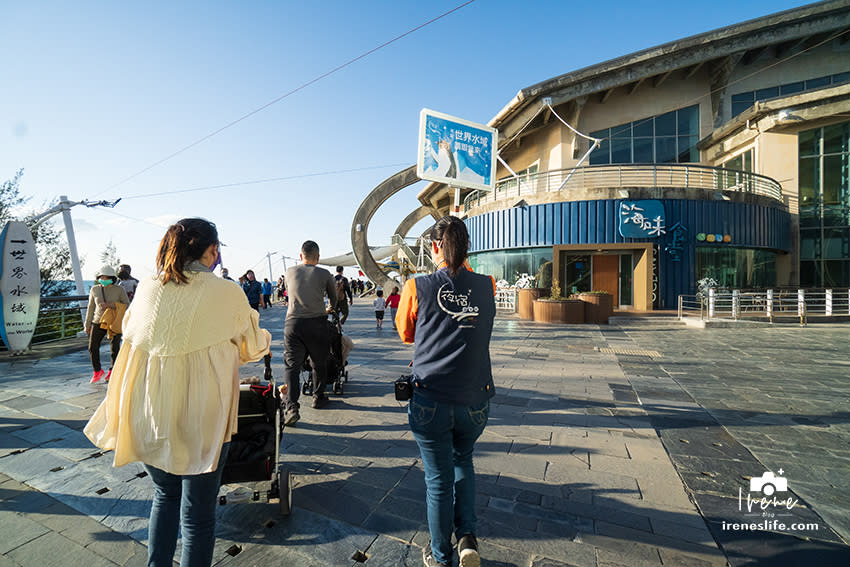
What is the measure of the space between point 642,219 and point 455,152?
34.6ft

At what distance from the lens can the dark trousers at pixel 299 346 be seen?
3879mm

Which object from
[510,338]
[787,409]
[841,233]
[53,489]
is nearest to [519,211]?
[510,338]

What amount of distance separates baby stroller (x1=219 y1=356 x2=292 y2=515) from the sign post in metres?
6.58

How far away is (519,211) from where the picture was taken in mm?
17062

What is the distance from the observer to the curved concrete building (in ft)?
50.5

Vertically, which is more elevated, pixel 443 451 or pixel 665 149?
pixel 665 149

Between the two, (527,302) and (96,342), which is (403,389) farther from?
(527,302)

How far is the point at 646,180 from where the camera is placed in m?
16.8

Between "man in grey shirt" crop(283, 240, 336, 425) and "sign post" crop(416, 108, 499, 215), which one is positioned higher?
"sign post" crop(416, 108, 499, 215)

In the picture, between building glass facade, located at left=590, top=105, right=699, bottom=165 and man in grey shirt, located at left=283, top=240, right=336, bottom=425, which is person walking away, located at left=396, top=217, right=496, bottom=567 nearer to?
man in grey shirt, located at left=283, top=240, right=336, bottom=425

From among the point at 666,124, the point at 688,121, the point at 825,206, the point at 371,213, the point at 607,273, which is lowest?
the point at 607,273

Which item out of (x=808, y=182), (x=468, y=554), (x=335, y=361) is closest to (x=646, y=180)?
(x=808, y=182)

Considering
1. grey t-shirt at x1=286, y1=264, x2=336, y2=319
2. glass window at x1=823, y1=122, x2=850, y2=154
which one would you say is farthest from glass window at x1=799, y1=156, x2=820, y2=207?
grey t-shirt at x1=286, y1=264, x2=336, y2=319

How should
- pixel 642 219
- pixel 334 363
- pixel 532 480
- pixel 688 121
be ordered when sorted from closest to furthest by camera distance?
1. pixel 532 480
2. pixel 334 363
3. pixel 642 219
4. pixel 688 121
